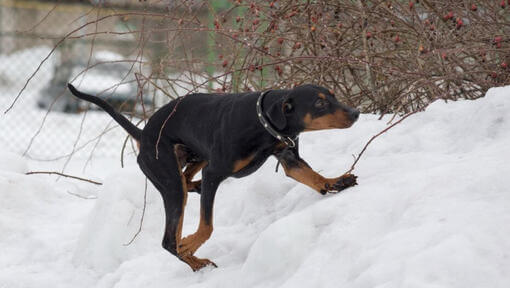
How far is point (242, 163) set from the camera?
304cm

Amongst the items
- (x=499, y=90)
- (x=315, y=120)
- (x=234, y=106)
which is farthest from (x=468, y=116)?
(x=234, y=106)

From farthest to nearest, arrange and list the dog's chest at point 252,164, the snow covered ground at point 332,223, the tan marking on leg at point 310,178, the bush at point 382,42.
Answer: the bush at point 382,42 → the tan marking on leg at point 310,178 → the dog's chest at point 252,164 → the snow covered ground at point 332,223

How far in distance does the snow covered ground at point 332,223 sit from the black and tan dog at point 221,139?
205 mm

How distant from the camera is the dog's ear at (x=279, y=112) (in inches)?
117

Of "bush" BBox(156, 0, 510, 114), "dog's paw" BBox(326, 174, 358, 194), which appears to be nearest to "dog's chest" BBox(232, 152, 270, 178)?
"dog's paw" BBox(326, 174, 358, 194)

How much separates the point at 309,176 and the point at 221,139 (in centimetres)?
47

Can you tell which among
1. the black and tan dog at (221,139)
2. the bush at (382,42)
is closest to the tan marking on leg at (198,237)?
the black and tan dog at (221,139)

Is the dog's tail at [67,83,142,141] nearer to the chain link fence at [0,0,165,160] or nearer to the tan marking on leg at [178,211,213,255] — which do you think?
the tan marking on leg at [178,211,213,255]

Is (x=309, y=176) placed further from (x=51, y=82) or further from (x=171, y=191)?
(x=51, y=82)

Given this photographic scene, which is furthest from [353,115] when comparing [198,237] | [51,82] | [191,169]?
[51,82]

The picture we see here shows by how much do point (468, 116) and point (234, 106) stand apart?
1227 mm

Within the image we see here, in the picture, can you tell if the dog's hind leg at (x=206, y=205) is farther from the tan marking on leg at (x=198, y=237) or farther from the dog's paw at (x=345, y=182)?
the dog's paw at (x=345, y=182)

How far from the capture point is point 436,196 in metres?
2.61

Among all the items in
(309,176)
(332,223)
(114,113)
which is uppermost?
(114,113)
